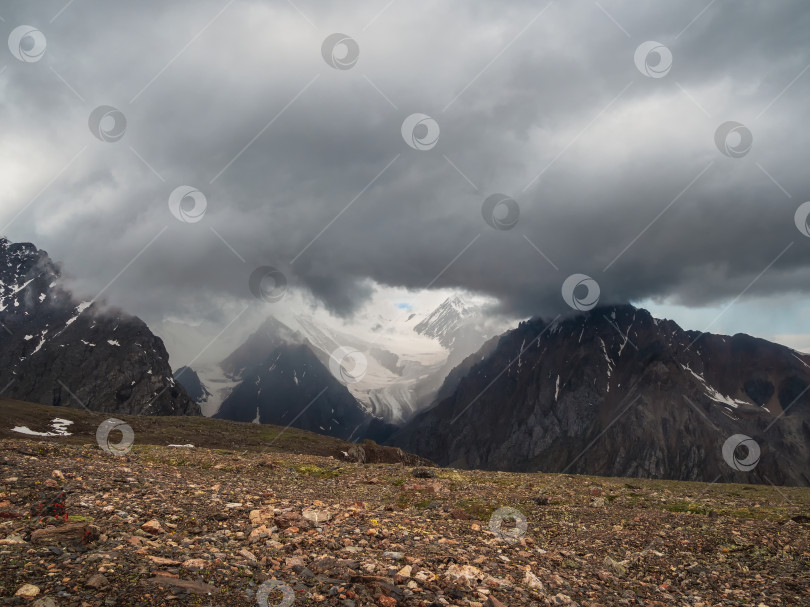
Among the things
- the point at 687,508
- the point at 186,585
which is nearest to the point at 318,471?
the point at 687,508

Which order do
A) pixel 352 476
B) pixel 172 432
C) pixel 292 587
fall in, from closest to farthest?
pixel 292 587, pixel 352 476, pixel 172 432

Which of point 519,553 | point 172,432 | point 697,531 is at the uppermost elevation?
point 697,531

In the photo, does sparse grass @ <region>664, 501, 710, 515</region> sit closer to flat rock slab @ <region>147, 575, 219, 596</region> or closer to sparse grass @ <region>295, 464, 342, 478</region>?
sparse grass @ <region>295, 464, 342, 478</region>

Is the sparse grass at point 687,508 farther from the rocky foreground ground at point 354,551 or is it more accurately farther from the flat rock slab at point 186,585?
the flat rock slab at point 186,585

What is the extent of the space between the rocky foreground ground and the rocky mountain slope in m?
0.05

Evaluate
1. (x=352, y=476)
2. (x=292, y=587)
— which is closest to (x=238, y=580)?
(x=292, y=587)

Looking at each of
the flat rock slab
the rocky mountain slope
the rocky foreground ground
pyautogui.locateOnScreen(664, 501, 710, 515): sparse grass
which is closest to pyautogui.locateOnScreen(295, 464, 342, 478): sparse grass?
the rocky mountain slope

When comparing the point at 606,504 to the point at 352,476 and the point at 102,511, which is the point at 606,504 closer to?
the point at 352,476

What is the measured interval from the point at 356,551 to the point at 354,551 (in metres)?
0.06

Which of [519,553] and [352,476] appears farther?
[352,476]

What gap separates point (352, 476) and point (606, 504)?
16231mm

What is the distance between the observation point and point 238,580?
10.1m

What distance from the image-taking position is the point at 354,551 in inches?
494

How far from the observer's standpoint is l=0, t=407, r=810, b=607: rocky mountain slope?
9.54 meters
